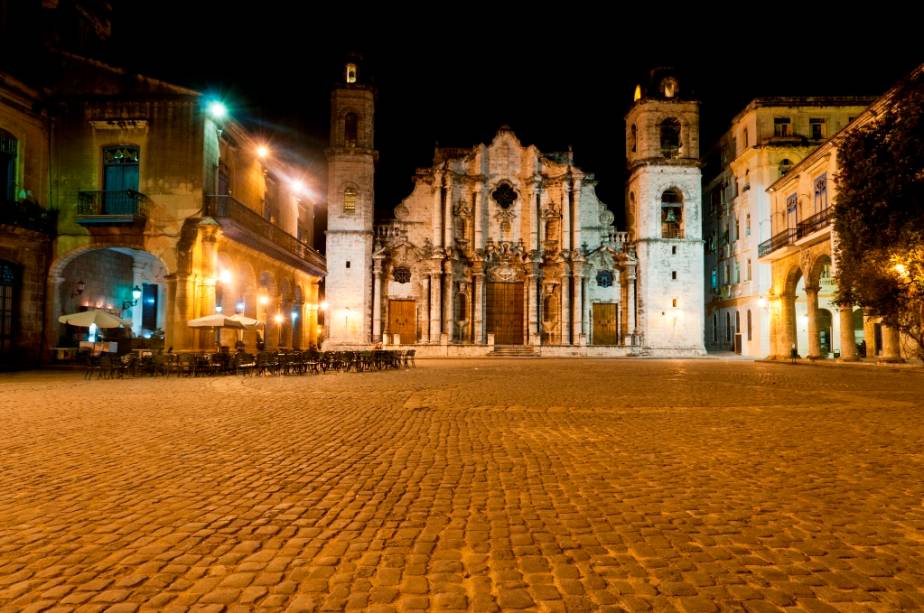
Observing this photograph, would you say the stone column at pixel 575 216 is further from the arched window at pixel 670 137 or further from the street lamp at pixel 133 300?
the street lamp at pixel 133 300

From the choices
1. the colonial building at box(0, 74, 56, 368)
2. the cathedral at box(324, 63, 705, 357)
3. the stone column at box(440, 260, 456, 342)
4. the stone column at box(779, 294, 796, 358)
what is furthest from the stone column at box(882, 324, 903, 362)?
the colonial building at box(0, 74, 56, 368)

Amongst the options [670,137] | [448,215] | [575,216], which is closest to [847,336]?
[575,216]

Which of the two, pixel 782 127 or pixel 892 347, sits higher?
pixel 782 127

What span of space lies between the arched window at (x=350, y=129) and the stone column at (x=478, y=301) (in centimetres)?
1246

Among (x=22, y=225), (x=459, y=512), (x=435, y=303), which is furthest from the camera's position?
(x=435, y=303)

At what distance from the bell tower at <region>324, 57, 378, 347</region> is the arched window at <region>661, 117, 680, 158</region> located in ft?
70.8

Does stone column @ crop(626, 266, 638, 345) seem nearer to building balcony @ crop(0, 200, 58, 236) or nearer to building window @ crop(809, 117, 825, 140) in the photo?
building window @ crop(809, 117, 825, 140)

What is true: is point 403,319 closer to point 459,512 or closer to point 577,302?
point 577,302

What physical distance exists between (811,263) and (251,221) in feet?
91.3

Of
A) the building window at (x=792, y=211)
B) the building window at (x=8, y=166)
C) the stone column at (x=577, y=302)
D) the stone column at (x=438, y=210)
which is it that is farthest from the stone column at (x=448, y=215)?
the building window at (x=8, y=166)

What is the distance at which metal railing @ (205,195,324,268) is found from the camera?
72.8 ft

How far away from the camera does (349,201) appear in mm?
40469

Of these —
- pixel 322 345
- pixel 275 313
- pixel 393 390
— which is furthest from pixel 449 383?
pixel 322 345

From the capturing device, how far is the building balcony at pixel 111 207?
70.2 feet
